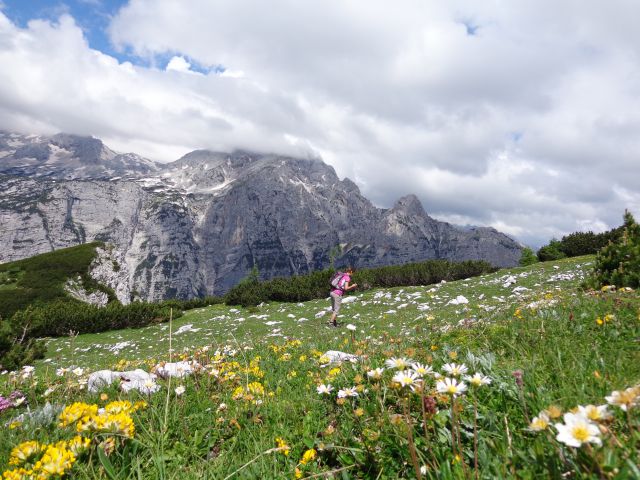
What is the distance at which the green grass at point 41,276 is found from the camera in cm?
4028

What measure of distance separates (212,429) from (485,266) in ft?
113

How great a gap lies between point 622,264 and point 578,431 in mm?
11585

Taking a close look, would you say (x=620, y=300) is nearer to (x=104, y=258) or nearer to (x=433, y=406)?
(x=433, y=406)

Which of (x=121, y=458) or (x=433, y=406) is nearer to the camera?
(x=433, y=406)

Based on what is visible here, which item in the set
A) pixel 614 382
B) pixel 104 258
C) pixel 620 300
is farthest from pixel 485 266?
pixel 104 258

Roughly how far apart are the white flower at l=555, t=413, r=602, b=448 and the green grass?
163 ft

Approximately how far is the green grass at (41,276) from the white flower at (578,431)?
49.6 meters

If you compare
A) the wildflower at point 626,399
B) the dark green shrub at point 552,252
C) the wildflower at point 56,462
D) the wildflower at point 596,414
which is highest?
the dark green shrub at point 552,252

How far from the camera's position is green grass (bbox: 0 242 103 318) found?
4028cm

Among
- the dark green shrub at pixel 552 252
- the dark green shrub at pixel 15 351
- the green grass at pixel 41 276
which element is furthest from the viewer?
the green grass at pixel 41 276

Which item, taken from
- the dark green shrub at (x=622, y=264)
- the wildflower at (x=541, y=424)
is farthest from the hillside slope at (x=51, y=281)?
the wildflower at (x=541, y=424)

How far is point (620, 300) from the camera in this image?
531cm

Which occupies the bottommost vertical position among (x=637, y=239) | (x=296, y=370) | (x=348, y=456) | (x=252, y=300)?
(x=252, y=300)

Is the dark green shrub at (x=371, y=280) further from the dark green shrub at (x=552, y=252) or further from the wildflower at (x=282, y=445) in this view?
the wildflower at (x=282, y=445)
